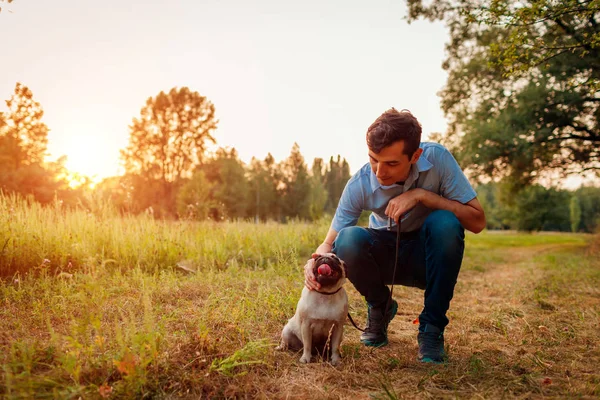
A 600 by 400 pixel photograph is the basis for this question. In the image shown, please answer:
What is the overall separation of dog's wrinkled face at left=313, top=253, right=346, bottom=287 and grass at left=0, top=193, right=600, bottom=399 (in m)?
0.54

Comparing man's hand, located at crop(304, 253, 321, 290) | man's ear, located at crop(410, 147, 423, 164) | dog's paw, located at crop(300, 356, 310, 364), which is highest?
man's ear, located at crop(410, 147, 423, 164)

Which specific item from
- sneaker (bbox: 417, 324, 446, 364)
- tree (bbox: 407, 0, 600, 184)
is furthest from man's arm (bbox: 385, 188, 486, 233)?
tree (bbox: 407, 0, 600, 184)

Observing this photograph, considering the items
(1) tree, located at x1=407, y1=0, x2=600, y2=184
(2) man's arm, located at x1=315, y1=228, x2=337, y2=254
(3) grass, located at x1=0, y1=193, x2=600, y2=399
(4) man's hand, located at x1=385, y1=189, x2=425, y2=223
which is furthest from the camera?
(1) tree, located at x1=407, y1=0, x2=600, y2=184

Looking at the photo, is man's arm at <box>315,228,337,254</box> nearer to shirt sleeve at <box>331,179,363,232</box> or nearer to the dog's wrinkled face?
shirt sleeve at <box>331,179,363,232</box>

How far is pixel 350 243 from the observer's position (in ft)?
11.0

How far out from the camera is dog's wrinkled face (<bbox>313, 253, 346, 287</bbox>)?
2.82m

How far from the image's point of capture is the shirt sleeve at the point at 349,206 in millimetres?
3547

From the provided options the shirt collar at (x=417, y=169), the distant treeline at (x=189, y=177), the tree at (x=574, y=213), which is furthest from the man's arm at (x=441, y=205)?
the tree at (x=574, y=213)

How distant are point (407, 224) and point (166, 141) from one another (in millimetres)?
32786

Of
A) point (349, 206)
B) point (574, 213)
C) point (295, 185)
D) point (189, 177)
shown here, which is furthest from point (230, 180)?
point (574, 213)

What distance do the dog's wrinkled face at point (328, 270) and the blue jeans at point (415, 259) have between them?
0.44m

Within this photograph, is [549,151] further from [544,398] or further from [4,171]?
[4,171]

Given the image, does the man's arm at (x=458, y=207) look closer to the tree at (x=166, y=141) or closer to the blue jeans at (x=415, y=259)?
the blue jeans at (x=415, y=259)

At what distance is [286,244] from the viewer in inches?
325
